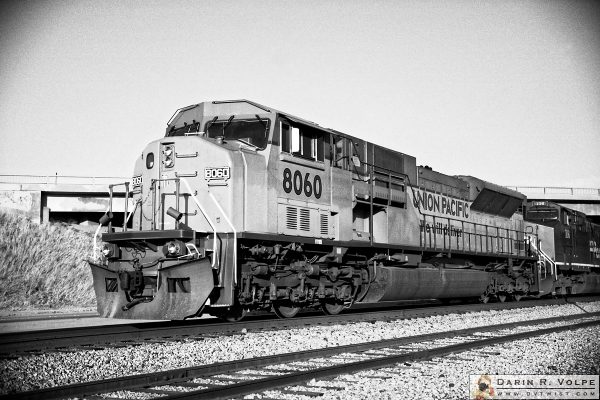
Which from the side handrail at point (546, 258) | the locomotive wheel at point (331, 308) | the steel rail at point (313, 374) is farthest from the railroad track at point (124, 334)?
the side handrail at point (546, 258)

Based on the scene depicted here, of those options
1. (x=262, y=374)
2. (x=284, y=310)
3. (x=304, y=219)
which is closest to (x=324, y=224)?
(x=304, y=219)

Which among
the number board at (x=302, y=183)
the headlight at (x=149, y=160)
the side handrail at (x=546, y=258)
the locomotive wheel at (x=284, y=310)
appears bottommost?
the locomotive wheel at (x=284, y=310)

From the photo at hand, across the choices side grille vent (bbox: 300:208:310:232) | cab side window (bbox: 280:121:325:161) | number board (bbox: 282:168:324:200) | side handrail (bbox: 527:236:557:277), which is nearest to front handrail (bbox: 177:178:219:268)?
number board (bbox: 282:168:324:200)

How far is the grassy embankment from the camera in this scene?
2009cm

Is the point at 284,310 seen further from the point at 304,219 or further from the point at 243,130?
the point at 243,130

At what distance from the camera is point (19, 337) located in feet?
30.7

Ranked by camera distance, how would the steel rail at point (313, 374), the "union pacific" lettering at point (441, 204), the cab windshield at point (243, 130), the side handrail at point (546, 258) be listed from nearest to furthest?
the steel rail at point (313, 374), the cab windshield at point (243, 130), the "union pacific" lettering at point (441, 204), the side handrail at point (546, 258)

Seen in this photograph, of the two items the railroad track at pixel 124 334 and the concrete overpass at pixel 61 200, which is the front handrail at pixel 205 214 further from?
the concrete overpass at pixel 61 200

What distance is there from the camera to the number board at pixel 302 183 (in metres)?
11.3

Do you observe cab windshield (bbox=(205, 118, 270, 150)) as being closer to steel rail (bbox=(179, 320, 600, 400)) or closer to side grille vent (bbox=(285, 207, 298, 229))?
side grille vent (bbox=(285, 207, 298, 229))

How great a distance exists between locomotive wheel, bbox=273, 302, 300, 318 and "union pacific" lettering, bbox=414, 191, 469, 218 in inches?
196

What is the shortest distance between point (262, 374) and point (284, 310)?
556cm

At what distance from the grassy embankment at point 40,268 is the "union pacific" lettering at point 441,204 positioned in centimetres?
1179

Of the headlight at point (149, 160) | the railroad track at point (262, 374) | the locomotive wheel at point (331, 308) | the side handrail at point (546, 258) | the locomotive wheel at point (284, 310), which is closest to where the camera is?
the railroad track at point (262, 374)
